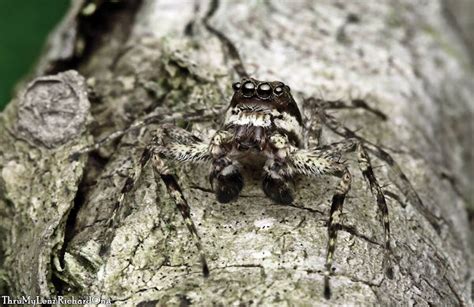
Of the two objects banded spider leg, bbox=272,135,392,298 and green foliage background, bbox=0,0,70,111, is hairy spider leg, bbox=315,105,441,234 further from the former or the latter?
green foliage background, bbox=0,0,70,111

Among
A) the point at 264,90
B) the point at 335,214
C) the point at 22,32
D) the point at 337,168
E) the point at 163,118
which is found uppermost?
the point at 22,32

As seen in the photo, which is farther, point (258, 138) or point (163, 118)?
point (163, 118)

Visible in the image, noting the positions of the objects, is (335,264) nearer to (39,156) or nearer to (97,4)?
(39,156)

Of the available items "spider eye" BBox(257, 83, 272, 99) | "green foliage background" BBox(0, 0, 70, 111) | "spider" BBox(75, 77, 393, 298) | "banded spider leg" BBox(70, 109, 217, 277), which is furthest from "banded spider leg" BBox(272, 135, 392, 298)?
"green foliage background" BBox(0, 0, 70, 111)

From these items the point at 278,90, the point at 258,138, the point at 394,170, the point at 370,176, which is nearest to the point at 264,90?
the point at 278,90

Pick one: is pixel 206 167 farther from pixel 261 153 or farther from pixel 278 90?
pixel 278 90

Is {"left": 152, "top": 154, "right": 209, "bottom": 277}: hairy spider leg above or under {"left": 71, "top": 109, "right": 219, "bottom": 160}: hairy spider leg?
under
